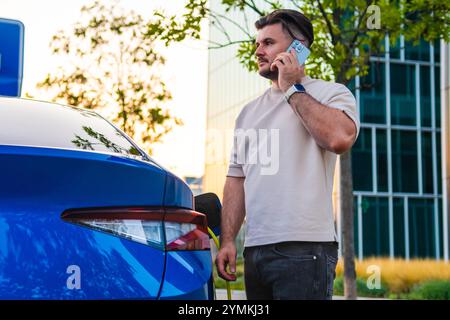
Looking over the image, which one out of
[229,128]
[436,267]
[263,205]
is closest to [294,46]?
[263,205]

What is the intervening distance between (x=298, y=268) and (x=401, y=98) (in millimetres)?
33867

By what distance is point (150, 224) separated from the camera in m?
2.63

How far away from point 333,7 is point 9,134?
837cm

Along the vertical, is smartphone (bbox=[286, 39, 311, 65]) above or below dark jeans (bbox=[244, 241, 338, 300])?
above

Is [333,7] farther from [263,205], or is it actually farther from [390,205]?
[390,205]

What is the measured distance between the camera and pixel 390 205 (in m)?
35.5

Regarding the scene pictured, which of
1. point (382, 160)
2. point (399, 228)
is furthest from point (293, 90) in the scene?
point (399, 228)

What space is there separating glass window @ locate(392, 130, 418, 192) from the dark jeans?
33096 millimetres

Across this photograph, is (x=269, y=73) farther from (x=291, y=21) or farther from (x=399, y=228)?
(x=399, y=228)

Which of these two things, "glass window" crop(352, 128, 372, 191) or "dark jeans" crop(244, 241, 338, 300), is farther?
"glass window" crop(352, 128, 372, 191)

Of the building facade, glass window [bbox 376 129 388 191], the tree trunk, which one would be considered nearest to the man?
the tree trunk

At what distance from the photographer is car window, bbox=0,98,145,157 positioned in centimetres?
276
